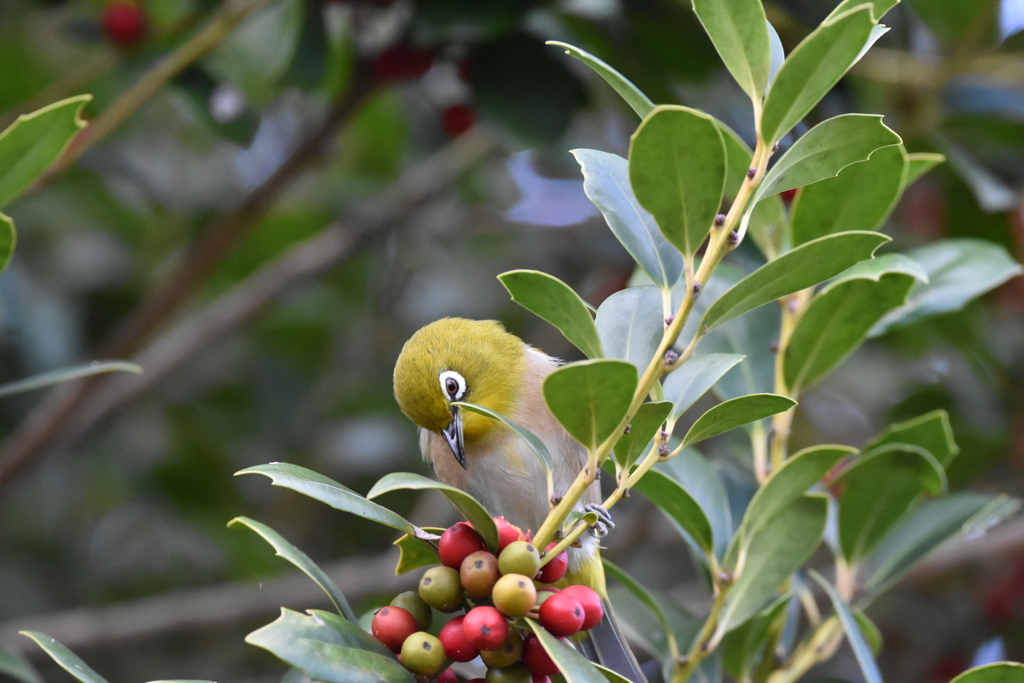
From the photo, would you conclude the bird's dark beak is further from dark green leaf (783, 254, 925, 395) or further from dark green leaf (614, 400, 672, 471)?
dark green leaf (614, 400, 672, 471)

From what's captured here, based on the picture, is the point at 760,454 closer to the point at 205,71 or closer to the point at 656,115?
the point at 656,115

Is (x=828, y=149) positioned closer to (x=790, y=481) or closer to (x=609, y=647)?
(x=790, y=481)

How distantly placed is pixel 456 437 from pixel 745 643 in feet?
3.28

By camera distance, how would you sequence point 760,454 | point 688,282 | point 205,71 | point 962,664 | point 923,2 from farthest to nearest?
point 962,664
point 923,2
point 205,71
point 760,454
point 688,282

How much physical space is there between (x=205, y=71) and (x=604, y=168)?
2.20 meters

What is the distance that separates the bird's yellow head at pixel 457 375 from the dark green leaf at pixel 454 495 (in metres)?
1.09

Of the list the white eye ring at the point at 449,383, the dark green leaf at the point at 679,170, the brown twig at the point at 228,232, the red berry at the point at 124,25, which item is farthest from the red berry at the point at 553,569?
the red berry at the point at 124,25

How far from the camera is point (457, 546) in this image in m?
1.54

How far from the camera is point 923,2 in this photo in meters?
3.55

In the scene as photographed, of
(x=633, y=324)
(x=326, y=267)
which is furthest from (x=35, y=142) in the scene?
(x=326, y=267)

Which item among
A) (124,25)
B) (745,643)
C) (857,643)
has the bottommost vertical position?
(745,643)

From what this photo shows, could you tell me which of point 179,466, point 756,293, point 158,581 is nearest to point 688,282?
point 756,293

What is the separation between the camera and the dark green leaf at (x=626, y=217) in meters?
1.52

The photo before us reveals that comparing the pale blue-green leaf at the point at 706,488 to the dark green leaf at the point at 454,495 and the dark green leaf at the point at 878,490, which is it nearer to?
the dark green leaf at the point at 878,490
